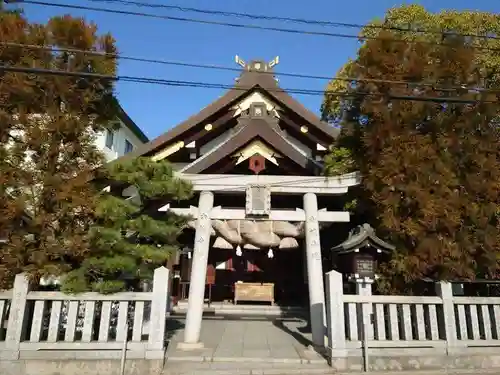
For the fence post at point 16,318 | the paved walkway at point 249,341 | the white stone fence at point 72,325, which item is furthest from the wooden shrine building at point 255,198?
the fence post at point 16,318

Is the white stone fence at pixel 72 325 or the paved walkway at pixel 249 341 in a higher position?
the white stone fence at pixel 72 325

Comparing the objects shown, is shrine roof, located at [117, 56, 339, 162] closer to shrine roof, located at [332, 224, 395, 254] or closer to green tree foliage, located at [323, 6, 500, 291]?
green tree foliage, located at [323, 6, 500, 291]

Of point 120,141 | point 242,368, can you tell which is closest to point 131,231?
point 242,368

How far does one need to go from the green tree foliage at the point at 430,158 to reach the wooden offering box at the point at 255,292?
5539 millimetres

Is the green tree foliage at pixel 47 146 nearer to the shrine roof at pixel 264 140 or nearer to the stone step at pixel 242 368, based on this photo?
the stone step at pixel 242 368

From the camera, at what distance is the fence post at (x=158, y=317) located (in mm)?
6641

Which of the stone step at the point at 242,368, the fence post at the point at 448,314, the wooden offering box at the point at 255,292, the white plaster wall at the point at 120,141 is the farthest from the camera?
the white plaster wall at the point at 120,141

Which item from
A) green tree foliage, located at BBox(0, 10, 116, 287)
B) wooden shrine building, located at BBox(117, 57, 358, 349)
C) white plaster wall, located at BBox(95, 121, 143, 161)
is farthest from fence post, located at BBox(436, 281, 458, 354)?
white plaster wall, located at BBox(95, 121, 143, 161)

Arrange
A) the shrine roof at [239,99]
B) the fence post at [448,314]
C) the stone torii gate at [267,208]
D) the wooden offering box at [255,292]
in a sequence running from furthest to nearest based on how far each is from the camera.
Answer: the wooden offering box at [255,292] → the shrine roof at [239,99] → the stone torii gate at [267,208] → the fence post at [448,314]

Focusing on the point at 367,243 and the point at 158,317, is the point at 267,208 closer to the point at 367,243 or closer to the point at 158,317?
the point at 367,243

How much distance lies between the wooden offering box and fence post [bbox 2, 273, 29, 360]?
7674mm

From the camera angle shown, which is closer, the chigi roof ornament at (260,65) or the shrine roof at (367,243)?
the shrine roof at (367,243)

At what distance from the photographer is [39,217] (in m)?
6.64

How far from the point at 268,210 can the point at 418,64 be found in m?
5.03
